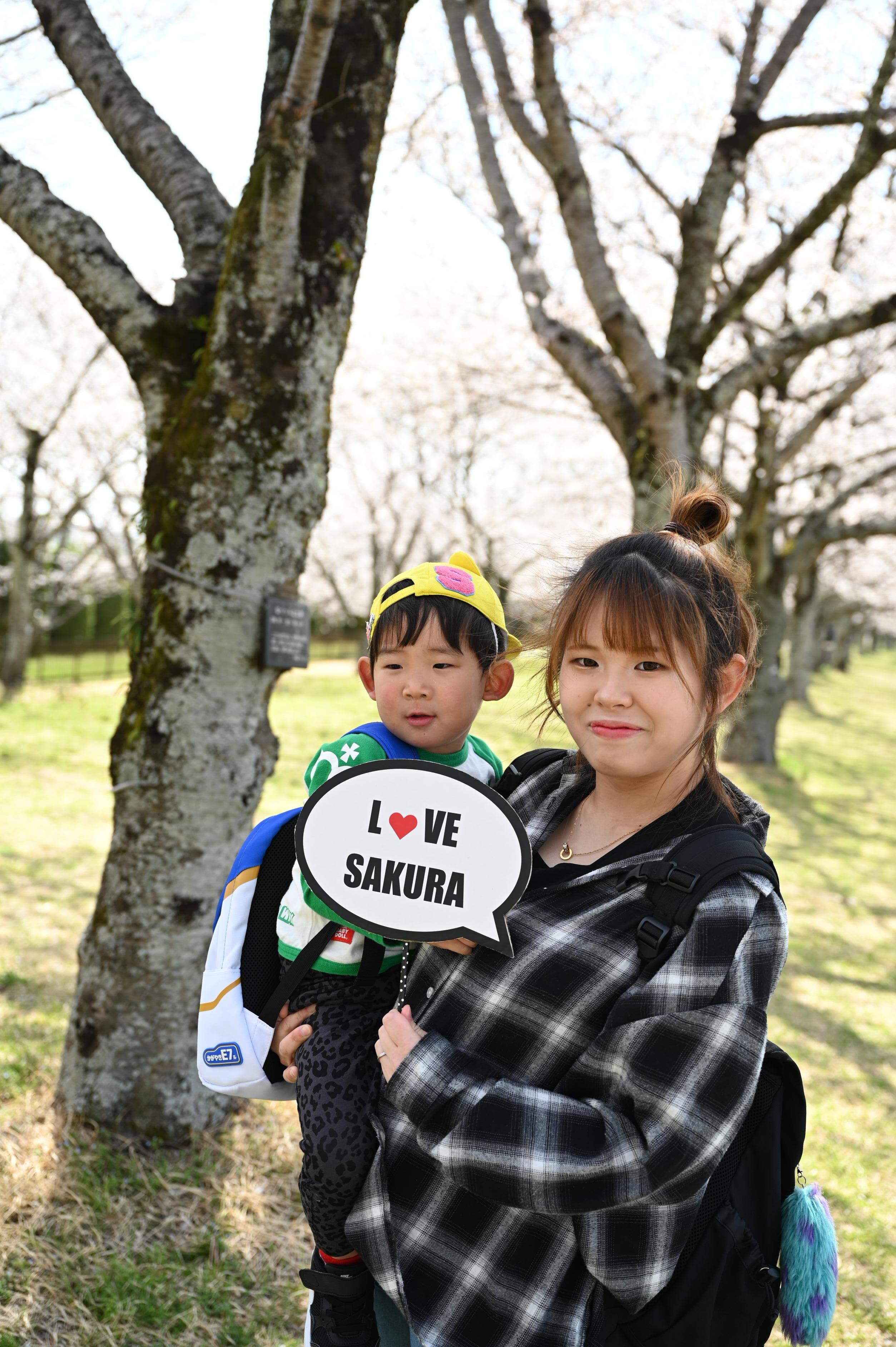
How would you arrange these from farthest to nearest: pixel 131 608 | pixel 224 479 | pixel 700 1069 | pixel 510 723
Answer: pixel 510 723
pixel 131 608
pixel 224 479
pixel 700 1069

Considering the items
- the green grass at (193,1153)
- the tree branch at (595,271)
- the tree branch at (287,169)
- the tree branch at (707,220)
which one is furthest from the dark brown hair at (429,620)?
the tree branch at (707,220)

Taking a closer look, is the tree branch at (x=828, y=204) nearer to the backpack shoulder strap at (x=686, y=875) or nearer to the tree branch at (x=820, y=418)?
the backpack shoulder strap at (x=686, y=875)

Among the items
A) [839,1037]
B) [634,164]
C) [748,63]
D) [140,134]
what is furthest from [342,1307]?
[634,164]

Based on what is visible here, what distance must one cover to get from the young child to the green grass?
14 centimetres

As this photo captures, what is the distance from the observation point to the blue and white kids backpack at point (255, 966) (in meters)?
1.57

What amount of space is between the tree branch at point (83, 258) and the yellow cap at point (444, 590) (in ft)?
5.75

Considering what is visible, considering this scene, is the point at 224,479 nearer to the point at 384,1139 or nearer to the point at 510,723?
the point at 384,1139

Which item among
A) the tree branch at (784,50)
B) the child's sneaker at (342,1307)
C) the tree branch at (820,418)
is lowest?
the child's sneaker at (342,1307)

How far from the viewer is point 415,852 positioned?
1.32m

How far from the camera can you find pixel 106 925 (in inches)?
116

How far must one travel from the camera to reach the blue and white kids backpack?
1572 millimetres

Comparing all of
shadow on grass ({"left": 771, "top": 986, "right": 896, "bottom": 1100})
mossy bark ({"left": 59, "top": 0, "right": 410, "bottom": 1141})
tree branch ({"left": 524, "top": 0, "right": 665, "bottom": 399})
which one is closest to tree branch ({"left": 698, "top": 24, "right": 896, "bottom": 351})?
tree branch ({"left": 524, "top": 0, "right": 665, "bottom": 399})

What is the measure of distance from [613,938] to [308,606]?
209 centimetres

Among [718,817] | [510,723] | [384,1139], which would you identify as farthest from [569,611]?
[510,723]
